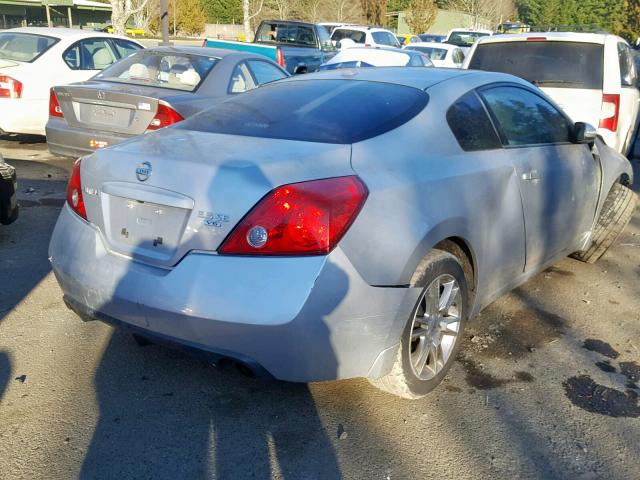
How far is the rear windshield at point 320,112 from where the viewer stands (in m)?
3.07

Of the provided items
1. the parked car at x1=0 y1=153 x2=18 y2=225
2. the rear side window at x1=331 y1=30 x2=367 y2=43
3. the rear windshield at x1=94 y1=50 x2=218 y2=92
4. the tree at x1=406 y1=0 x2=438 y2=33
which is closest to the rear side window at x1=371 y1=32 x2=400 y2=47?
the rear side window at x1=331 y1=30 x2=367 y2=43

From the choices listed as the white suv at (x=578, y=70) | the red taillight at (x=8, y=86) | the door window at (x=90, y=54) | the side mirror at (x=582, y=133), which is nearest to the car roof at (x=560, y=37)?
the white suv at (x=578, y=70)

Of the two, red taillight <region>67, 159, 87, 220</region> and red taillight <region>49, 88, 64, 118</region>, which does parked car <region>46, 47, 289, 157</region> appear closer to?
red taillight <region>49, 88, 64, 118</region>

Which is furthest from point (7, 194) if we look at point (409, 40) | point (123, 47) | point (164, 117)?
point (409, 40)

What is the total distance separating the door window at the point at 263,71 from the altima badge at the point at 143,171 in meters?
4.94

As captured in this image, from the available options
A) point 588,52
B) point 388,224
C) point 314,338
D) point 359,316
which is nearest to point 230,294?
point 314,338

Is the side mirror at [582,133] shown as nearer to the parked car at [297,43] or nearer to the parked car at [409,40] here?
the parked car at [297,43]

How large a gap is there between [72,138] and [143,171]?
13.6ft

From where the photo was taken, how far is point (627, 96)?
23.3ft

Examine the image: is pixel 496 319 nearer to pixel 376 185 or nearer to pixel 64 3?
pixel 376 185

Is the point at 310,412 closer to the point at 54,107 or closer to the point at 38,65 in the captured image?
the point at 54,107

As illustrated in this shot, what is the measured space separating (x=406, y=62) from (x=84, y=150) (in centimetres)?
808

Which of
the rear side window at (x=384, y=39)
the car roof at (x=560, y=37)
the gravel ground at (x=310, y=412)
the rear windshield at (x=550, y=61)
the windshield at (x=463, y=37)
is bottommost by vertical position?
the gravel ground at (x=310, y=412)

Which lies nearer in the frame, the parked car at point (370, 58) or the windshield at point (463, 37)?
the parked car at point (370, 58)
